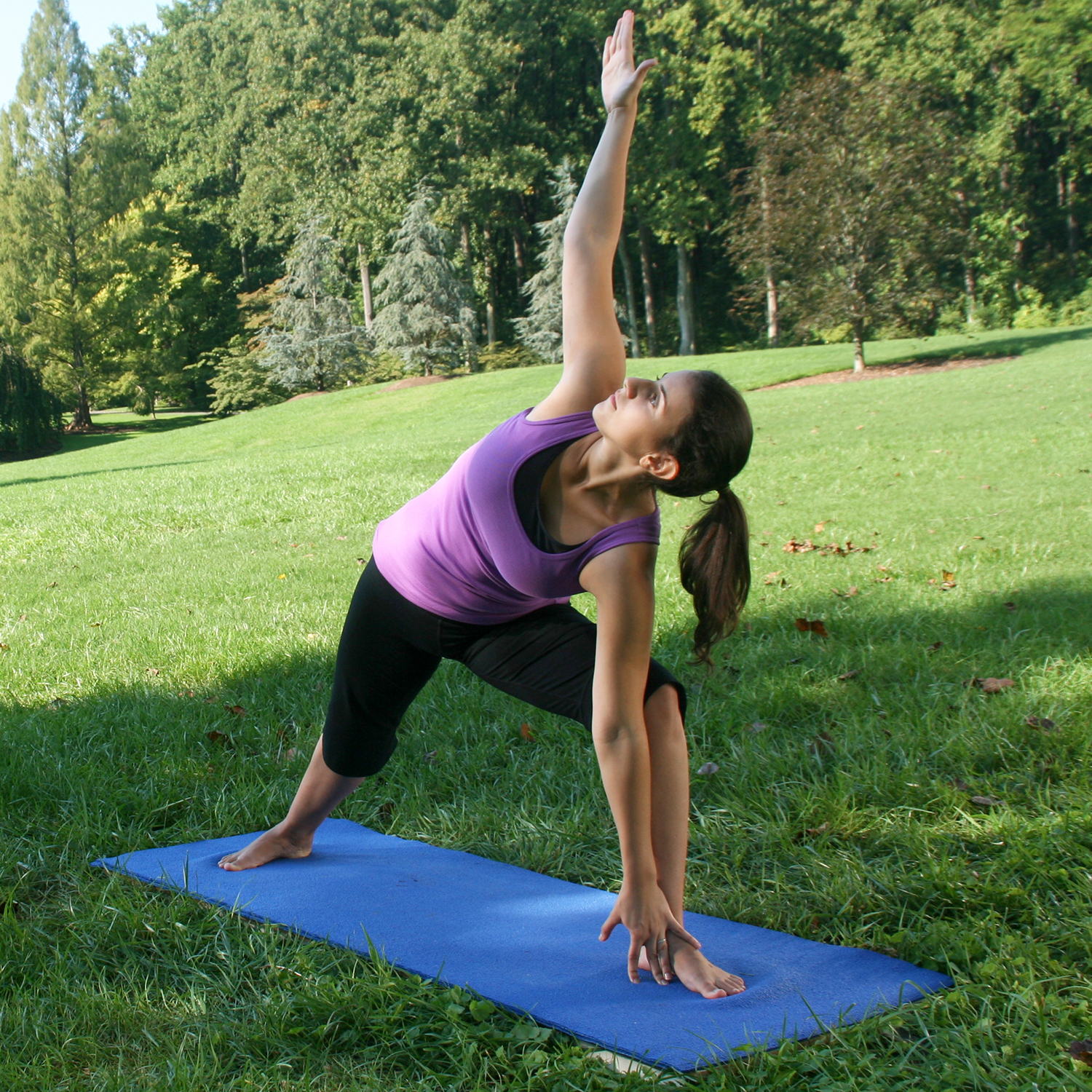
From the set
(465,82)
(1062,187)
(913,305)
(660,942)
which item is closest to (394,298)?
(465,82)

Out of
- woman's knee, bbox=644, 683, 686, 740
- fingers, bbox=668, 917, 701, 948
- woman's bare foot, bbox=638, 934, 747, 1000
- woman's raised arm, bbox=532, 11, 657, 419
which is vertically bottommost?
woman's bare foot, bbox=638, 934, 747, 1000

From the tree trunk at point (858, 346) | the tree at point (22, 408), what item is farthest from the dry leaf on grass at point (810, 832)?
the tree at point (22, 408)

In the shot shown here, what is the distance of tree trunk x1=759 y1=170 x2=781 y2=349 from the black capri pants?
2234 cm

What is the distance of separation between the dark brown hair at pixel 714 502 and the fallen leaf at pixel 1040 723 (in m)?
1.72

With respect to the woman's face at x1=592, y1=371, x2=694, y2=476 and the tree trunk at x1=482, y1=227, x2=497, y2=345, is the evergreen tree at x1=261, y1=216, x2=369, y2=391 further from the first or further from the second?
the woman's face at x1=592, y1=371, x2=694, y2=476

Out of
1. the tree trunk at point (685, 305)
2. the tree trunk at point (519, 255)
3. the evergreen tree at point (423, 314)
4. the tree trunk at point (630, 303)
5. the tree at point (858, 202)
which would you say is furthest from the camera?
the tree trunk at point (519, 255)

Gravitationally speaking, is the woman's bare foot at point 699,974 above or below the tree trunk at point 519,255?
below

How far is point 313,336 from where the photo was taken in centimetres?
3534

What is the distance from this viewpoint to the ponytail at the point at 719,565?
245 centimetres

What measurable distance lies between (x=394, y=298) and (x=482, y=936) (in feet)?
111

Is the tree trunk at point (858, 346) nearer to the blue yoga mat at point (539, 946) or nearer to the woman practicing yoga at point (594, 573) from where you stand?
the woman practicing yoga at point (594, 573)

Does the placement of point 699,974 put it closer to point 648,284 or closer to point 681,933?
point 681,933

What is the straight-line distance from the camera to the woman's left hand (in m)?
2.91

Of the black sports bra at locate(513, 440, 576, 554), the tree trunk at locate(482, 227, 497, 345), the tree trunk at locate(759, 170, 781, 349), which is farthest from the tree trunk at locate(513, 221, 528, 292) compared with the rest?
the black sports bra at locate(513, 440, 576, 554)
